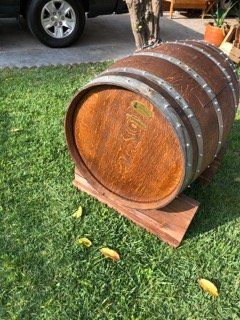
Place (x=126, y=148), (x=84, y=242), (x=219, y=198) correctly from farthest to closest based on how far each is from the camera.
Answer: (x=219, y=198) < (x=84, y=242) < (x=126, y=148)

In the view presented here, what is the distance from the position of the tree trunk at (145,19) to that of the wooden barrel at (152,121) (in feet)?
4.44

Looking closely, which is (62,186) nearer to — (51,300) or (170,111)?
(51,300)

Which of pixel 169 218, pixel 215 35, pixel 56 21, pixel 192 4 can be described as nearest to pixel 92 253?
pixel 169 218

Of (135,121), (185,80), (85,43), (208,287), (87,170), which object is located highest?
(185,80)

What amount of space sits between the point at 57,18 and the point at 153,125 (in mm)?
4460

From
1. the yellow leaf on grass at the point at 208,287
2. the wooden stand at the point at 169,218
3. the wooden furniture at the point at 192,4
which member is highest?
the wooden furniture at the point at 192,4

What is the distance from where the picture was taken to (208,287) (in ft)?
8.45

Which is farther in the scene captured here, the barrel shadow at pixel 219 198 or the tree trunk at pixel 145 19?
the tree trunk at pixel 145 19

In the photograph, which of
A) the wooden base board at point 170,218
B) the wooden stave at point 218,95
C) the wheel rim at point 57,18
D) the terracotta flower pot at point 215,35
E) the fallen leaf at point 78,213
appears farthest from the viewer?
the terracotta flower pot at point 215,35

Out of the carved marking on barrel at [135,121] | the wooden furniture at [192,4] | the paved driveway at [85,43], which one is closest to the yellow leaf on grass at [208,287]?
the carved marking on barrel at [135,121]

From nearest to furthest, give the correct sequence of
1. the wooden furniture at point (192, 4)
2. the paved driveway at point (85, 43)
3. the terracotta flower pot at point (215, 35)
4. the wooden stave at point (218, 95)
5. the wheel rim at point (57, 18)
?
the wooden stave at point (218, 95)
the paved driveway at point (85, 43)
the wheel rim at point (57, 18)
the terracotta flower pot at point (215, 35)
the wooden furniture at point (192, 4)

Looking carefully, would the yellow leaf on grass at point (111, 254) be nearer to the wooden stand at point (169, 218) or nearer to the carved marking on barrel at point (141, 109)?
the wooden stand at point (169, 218)

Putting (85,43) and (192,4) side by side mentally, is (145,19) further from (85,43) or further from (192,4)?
(192,4)

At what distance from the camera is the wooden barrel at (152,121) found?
2416 mm
